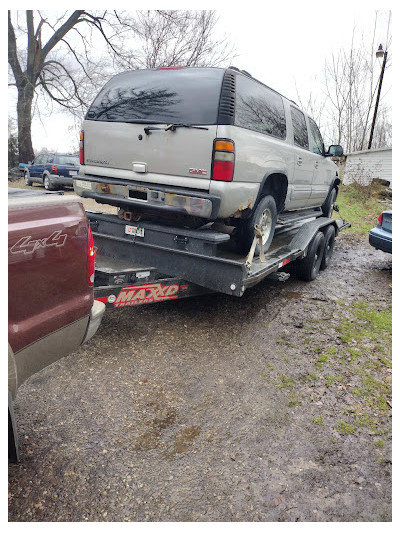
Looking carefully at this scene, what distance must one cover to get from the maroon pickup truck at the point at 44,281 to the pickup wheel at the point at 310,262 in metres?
4.14

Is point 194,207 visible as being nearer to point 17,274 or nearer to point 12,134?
point 17,274

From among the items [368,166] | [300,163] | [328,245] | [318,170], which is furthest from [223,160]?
[368,166]

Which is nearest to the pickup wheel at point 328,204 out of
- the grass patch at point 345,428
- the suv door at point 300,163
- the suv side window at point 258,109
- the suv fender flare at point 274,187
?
the suv door at point 300,163

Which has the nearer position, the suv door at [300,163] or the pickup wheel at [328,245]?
the suv door at [300,163]

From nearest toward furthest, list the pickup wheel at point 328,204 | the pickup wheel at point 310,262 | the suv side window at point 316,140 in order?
1. the pickup wheel at point 310,262
2. the suv side window at point 316,140
3. the pickup wheel at point 328,204

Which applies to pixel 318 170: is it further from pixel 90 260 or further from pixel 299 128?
pixel 90 260

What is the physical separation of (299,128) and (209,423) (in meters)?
4.43

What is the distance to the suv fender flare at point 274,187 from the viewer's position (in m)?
4.32

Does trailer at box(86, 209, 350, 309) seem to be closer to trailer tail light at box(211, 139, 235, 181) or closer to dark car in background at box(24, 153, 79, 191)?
trailer tail light at box(211, 139, 235, 181)

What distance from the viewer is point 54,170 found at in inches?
588

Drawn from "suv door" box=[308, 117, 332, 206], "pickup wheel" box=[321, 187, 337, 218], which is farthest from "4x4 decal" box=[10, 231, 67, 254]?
"pickup wheel" box=[321, 187, 337, 218]

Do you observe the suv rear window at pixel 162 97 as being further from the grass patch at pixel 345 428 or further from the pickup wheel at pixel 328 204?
the pickup wheel at pixel 328 204

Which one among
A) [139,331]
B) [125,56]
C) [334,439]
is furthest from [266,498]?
[125,56]

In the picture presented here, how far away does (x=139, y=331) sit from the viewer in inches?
162
